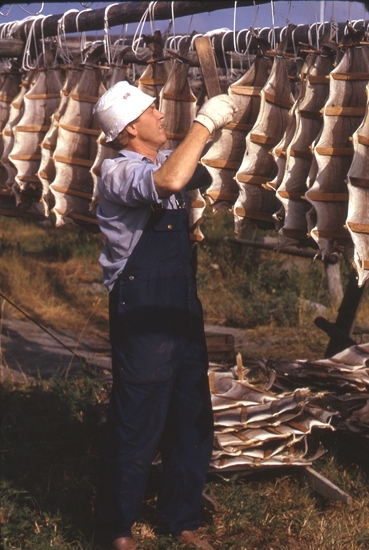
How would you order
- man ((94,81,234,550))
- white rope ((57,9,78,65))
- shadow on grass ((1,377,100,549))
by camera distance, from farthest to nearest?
white rope ((57,9,78,65)), shadow on grass ((1,377,100,549)), man ((94,81,234,550))

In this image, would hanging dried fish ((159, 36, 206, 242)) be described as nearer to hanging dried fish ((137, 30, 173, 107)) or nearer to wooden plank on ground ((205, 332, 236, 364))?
hanging dried fish ((137, 30, 173, 107))

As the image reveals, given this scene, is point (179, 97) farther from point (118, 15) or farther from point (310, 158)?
point (310, 158)

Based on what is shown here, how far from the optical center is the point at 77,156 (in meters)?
4.29

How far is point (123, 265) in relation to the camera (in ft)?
11.6

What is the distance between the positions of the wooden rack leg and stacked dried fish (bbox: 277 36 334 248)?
2059 mm

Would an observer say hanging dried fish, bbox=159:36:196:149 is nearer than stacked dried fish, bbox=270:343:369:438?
Yes

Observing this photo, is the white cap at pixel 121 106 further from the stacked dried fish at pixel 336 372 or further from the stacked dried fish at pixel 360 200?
the stacked dried fish at pixel 336 372

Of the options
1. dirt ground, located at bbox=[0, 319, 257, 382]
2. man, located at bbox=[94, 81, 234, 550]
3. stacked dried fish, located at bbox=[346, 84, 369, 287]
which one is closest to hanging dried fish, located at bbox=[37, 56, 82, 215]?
man, located at bbox=[94, 81, 234, 550]

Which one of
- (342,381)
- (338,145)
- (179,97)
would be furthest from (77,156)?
(342,381)

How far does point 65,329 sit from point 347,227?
581 cm

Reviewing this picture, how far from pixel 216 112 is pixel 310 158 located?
0.42m

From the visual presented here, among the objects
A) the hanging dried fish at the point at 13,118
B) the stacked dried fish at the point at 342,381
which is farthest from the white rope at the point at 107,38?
the stacked dried fish at the point at 342,381

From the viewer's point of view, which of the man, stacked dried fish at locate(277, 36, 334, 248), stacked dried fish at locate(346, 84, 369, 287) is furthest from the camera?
the man

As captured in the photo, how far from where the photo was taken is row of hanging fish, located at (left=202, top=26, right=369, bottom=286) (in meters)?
3.17
